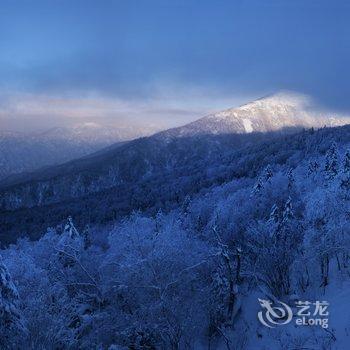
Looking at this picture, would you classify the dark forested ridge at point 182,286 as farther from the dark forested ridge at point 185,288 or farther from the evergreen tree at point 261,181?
the evergreen tree at point 261,181

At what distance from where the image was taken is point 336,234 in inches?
1052

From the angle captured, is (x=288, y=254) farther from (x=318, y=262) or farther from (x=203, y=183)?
(x=203, y=183)

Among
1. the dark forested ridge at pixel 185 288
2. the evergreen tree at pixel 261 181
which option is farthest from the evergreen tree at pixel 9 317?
the evergreen tree at pixel 261 181

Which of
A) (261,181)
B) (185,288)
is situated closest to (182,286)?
(185,288)

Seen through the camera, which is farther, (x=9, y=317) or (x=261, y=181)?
(x=261, y=181)

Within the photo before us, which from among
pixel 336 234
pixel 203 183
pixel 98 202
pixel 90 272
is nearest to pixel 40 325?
pixel 90 272

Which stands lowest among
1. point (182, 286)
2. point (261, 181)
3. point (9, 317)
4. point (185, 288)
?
point (185, 288)

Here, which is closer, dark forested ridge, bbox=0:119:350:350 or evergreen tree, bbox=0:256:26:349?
evergreen tree, bbox=0:256:26:349

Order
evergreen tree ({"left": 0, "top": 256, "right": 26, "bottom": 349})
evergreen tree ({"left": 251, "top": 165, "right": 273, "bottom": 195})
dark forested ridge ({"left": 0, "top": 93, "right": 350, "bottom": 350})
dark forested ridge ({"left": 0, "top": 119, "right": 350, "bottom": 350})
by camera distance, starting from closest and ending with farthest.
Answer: evergreen tree ({"left": 0, "top": 256, "right": 26, "bottom": 349}), dark forested ridge ({"left": 0, "top": 93, "right": 350, "bottom": 350}), dark forested ridge ({"left": 0, "top": 119, "right": 350, "bottom": 350}), evergreen tree ({"left": 251, "top": 165, "right": 273, "bottom": 195})

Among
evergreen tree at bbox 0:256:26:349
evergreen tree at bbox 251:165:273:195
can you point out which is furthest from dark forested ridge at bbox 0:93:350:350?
evergreen tree at bbox 251:165:273:195

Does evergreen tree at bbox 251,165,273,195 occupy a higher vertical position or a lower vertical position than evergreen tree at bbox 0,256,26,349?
lower

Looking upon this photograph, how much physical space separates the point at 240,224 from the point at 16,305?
67.0 feet

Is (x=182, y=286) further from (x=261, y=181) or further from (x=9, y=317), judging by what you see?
(x=261, y=181)

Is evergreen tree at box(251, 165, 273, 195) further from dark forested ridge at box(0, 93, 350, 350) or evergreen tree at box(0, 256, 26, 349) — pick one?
evergreen tree at box(0, 256, 26, 349)
